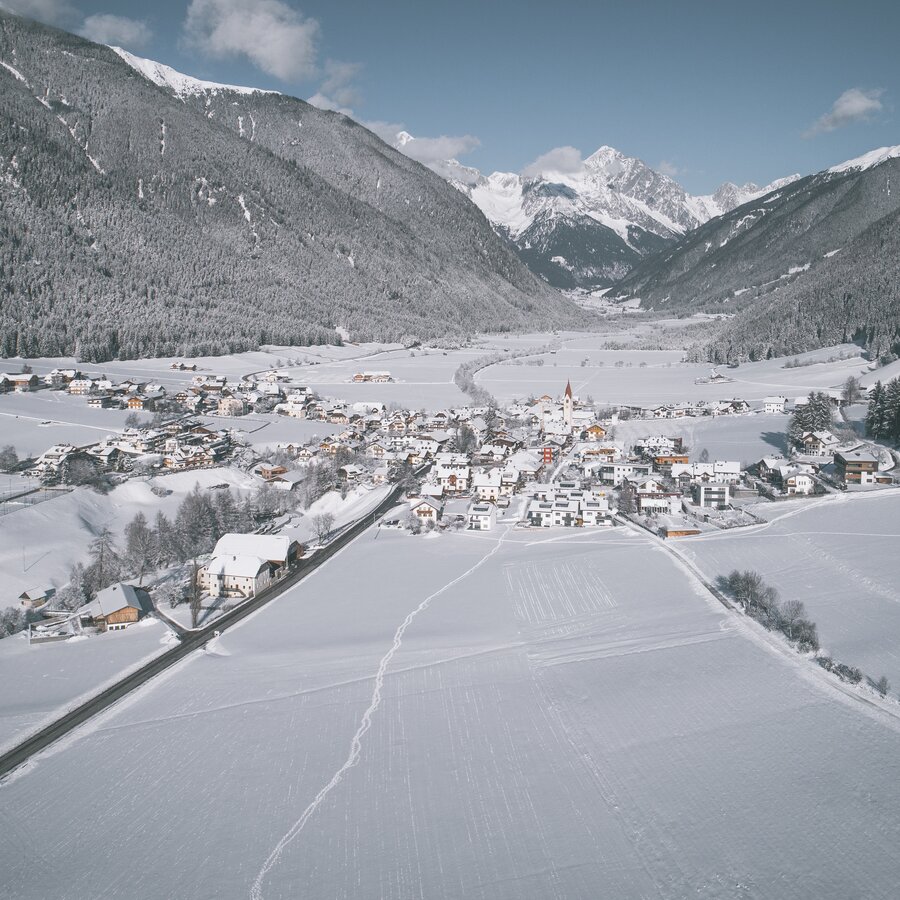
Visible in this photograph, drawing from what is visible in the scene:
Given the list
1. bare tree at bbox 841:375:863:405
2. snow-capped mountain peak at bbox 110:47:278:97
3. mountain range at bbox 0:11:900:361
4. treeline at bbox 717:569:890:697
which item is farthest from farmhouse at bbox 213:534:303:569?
snow-capped mountain peak at bbox 110:47:278:97

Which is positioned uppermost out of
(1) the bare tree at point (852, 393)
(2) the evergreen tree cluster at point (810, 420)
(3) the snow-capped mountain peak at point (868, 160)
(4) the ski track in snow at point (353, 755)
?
(3) the snow-capped mountain peak at point (868, 160)

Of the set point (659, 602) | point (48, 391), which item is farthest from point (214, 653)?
point (48, 391)

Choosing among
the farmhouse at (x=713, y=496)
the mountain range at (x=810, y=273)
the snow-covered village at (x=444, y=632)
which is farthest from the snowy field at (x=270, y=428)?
the mountain range at (x=810, y=273)

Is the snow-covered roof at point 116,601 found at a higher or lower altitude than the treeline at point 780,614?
lower

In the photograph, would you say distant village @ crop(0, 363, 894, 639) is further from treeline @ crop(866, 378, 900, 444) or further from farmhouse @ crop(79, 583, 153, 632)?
treeline @ crop(866, 378, 900, 444)

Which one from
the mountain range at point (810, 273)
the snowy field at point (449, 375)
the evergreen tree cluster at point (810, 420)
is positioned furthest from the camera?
the mountain range at point (810, 273)

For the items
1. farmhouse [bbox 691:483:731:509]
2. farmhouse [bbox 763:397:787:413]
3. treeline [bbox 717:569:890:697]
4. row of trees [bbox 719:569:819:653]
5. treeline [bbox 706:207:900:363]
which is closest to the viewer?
treeline [bbox 717:569:890:697]

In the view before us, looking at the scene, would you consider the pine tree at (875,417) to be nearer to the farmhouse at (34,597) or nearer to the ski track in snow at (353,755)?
the ski track in snow at (353,755)
